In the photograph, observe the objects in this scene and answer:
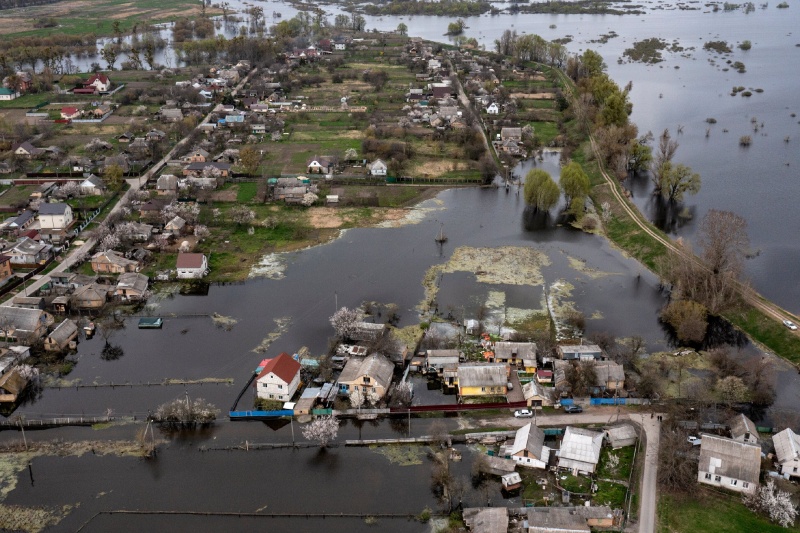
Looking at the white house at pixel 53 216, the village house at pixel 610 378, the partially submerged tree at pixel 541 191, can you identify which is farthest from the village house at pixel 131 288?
the partially submerged tree at pixel 541 191

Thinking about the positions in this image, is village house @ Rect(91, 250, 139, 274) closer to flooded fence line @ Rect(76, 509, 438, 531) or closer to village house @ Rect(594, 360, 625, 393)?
flooded fence line @ Rect(76, 509, 438, 531)

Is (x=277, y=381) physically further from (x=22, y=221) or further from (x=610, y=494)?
(x=22, y=221)

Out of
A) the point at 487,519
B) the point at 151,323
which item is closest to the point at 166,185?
the point at 151,323

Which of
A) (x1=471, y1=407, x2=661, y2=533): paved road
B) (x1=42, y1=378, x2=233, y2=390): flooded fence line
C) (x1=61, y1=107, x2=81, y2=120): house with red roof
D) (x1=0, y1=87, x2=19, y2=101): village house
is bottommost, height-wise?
(x1=42, y1=378, x2=233, y2=390): flooded fence line

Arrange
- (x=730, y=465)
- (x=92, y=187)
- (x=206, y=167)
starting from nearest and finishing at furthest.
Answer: (x=730, y=465), (x=92, y=187), (x=206, y=167)

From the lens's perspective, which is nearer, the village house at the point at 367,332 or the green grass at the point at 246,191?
the village house at the point at 367,332

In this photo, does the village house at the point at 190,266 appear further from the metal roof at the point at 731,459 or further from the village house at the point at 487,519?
the metal roof at the point at 731,459

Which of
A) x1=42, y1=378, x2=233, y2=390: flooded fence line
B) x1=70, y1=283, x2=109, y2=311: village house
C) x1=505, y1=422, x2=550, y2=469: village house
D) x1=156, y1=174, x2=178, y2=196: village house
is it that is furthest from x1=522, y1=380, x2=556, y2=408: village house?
x1=156, y1=174, x2=178, y2=196: village house
